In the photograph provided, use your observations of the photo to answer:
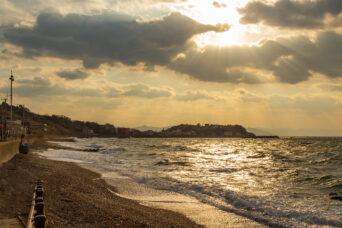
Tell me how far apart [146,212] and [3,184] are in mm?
6408

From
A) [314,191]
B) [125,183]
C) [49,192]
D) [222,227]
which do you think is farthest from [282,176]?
[49,192]

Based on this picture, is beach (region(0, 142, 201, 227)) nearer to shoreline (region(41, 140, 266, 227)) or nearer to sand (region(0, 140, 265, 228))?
sand (region(0, 140, 265, 228))

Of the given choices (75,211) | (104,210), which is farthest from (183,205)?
(75,211)

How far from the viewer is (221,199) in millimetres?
16141

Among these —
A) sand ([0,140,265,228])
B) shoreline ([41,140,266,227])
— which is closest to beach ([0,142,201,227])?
sand ([0,140,265,228])

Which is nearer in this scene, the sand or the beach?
the beach

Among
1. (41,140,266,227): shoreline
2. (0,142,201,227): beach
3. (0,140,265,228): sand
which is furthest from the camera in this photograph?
(41,140,266,227): shoreline

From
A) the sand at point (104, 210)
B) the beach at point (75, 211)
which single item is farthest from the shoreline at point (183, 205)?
the beach at point (75, 211)

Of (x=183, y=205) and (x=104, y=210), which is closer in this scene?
(x=104, y=210)

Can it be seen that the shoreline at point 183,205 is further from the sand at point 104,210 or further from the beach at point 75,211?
the beach at point 75,211

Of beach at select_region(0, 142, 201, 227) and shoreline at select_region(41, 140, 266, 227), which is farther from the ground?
beach at select_region(0, 142, 201, 227)

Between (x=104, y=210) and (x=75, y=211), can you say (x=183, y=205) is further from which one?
(x=75, y=211)

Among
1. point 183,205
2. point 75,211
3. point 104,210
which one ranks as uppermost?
point 75,211

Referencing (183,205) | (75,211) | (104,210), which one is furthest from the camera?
(183,205)
